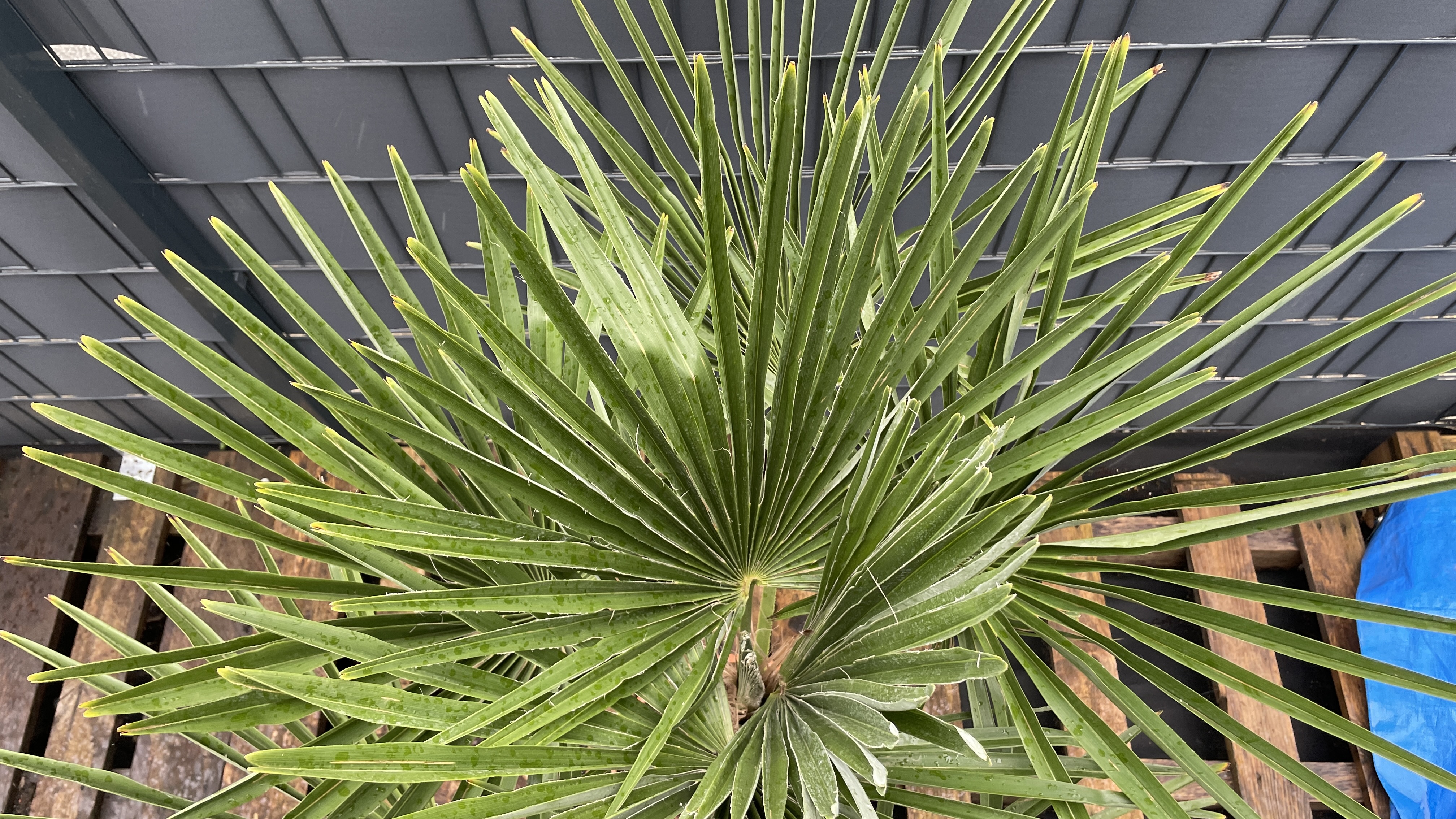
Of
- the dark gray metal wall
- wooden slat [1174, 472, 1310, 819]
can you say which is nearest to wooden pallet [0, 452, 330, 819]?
the dark gray metal wall

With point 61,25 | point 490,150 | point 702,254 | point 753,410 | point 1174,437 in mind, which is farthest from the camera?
point 1174,437

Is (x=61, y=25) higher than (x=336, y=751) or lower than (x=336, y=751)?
higher

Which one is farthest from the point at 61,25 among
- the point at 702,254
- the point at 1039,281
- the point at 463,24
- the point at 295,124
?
the point at 1039,281

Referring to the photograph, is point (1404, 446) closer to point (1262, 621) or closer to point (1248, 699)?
point (1262, 621)

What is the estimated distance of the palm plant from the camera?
48cm

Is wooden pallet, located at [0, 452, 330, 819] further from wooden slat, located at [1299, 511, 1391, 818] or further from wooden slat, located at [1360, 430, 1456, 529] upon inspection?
wooden slat, located at [1360, 430, 1456, 529]

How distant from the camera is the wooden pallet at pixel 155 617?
1.95 metres

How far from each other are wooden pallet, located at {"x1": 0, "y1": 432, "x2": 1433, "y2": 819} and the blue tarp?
→ 0.07m

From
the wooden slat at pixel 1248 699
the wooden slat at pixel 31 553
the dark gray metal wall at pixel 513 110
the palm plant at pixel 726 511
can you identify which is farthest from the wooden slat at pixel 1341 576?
the wooden slat at pixel 31 553

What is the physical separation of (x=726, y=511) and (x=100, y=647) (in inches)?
86.8

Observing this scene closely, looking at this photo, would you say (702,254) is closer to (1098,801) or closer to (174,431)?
(1098,801)

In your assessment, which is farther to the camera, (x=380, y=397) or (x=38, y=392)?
(x=38, y=392)

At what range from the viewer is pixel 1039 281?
891mm

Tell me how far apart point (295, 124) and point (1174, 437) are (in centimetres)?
221
